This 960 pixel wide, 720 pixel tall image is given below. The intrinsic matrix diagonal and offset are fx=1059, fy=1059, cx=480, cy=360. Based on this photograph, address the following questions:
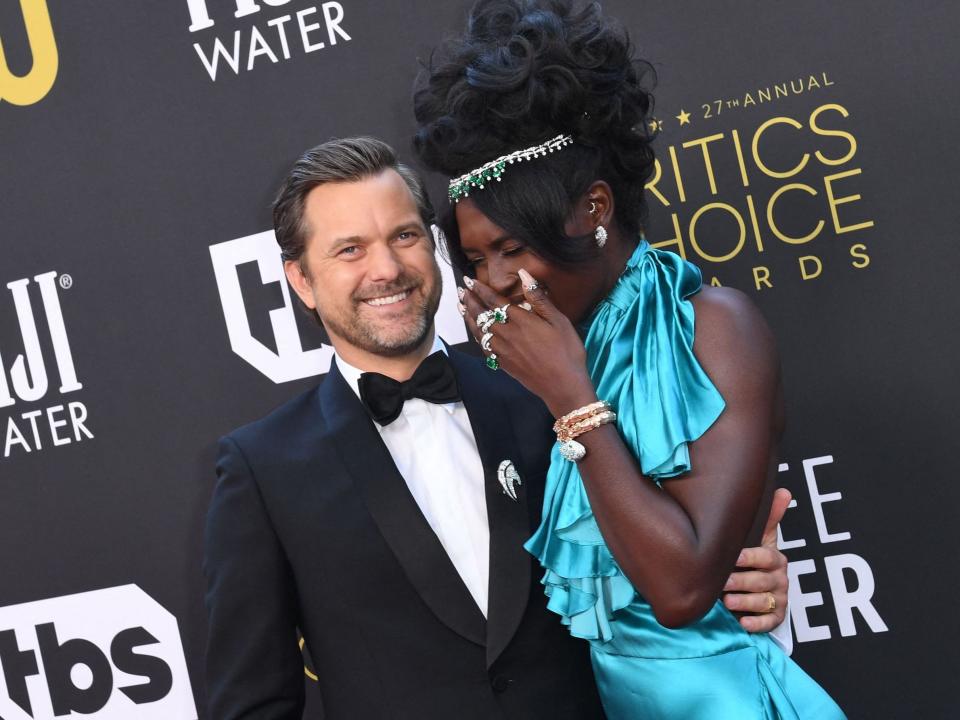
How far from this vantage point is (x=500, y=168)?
1.64 meters

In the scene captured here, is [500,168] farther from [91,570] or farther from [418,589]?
[91,570]

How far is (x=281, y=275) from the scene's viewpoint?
2842 millimetres

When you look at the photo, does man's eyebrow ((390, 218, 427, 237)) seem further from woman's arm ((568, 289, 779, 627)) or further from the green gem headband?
woman's arm ((568, 289, 779, 627))

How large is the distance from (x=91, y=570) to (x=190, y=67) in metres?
1.43

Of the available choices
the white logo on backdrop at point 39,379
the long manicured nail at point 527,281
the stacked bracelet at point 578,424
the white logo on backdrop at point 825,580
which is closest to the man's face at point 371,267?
the long manicured nail at point 527,281

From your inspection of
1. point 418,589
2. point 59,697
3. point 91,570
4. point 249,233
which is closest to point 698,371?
point 418,589

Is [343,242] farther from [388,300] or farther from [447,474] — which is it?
[447,474]

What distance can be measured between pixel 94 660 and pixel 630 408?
2064mm

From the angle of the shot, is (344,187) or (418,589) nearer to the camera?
(418,589)

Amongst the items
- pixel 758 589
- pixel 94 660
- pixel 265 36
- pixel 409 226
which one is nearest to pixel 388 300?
pixel 409 226

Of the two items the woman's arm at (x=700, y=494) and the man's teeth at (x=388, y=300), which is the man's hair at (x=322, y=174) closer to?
the man's teeth at (x=388, y=300)

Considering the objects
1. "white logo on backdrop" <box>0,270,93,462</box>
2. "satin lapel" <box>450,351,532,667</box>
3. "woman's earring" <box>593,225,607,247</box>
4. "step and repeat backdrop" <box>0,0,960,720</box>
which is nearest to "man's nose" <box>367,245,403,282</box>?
"satin lapel" <box>450,351,532,667</box>

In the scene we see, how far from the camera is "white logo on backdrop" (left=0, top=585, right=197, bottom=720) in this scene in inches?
115

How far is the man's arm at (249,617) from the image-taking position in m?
1.78
